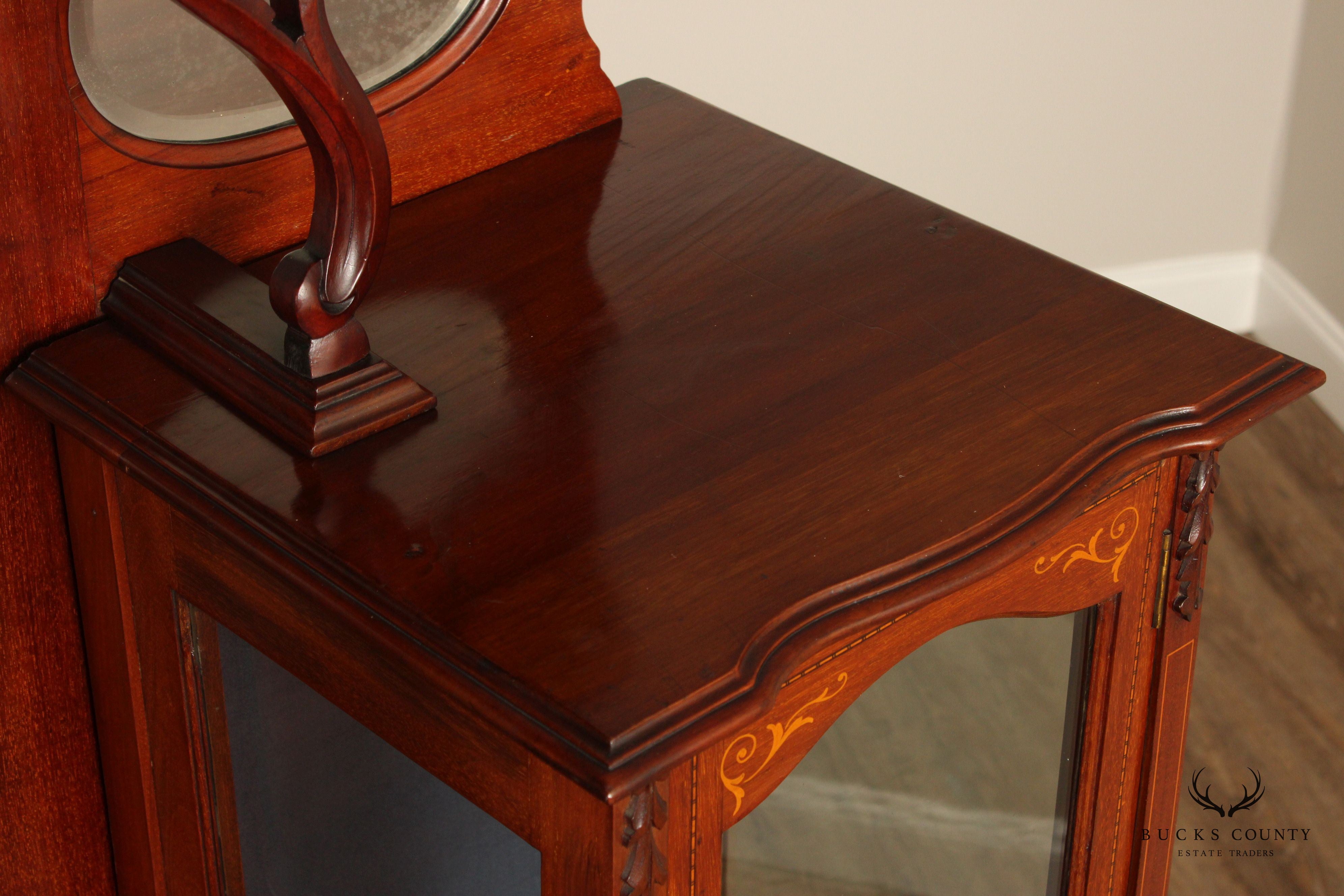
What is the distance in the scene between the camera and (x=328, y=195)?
85 cm

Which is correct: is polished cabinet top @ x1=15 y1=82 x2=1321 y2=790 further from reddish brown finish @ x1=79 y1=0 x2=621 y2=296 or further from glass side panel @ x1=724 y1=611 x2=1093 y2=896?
glass side panel @ x1=724 y1=611 x2=1093 y2=896

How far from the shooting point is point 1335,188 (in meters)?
2.37

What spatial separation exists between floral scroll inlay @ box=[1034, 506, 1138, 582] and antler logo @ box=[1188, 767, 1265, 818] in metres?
0.96

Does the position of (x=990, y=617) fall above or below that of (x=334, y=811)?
above

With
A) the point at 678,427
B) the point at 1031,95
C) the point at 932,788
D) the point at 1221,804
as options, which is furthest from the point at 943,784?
the point at 1031,95

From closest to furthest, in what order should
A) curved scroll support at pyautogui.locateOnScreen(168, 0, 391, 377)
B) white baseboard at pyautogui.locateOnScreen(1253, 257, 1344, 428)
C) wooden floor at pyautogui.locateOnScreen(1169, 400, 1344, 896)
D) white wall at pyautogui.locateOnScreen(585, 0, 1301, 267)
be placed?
1. curved scroll support at pyautogui.locateOnScreen(168, 0, 391, 377)
2. wooden floor at pyautogui.locateOnScreen(1169, 400, 1344, 896)
3. white wall at pyautogui.locateOnScreen(585, 0, 1301, 267)
4. white baseboard at pyautogui.locateOnScreen(1253, 257, 1344, 428)

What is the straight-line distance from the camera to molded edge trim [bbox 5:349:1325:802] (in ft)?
2.25

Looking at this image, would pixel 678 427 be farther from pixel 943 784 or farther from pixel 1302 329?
pixel 1302 329

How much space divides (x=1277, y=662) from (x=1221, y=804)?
262 mm

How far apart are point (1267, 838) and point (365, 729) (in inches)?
49.0

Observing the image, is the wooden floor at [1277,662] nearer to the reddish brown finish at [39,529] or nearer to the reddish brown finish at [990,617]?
the reddish brown finish at [990,617]

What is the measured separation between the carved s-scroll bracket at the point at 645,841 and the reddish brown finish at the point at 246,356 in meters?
0.27

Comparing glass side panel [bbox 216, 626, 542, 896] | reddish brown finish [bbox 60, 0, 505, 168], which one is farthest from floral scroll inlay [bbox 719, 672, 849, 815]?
reddish brown finish [bbox 60, 0, 505, 168]

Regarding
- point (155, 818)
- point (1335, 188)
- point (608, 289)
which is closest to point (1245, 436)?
point (1335, 188)
